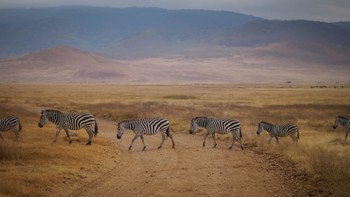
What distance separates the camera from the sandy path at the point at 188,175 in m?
12.4

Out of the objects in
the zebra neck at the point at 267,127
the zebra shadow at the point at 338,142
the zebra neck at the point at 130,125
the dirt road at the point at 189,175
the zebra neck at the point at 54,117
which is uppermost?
the zebra neck at the point at 54,117

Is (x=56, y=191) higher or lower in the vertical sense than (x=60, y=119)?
lower

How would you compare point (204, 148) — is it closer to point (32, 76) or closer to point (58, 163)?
point (58, 163)

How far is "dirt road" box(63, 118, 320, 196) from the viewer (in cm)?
1240

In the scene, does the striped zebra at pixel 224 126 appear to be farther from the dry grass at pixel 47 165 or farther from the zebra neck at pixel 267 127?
the dry grass at pixel 47 165

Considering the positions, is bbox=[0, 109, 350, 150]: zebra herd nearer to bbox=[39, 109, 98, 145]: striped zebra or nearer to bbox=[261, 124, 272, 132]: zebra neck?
bbox=[39, 109, 98, 145]: striped zebra

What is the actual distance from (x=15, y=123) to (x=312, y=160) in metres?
12.8

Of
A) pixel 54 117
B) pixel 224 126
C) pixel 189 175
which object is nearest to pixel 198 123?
pixel 224 126

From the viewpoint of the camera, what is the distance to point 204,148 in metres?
20.6

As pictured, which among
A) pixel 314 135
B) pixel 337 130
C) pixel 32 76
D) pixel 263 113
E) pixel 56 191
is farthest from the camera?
pixel 32 76

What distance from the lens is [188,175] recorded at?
570 inches

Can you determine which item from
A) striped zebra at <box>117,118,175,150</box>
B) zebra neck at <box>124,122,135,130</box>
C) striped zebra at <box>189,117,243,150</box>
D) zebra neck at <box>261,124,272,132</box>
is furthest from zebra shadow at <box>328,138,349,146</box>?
zebra neck at <box>124,122,135,130</box>

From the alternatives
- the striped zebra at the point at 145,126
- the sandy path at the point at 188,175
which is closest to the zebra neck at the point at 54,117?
the striped zebra at the point at 145,126

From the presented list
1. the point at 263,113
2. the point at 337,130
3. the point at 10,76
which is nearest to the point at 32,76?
the point at 10,76
